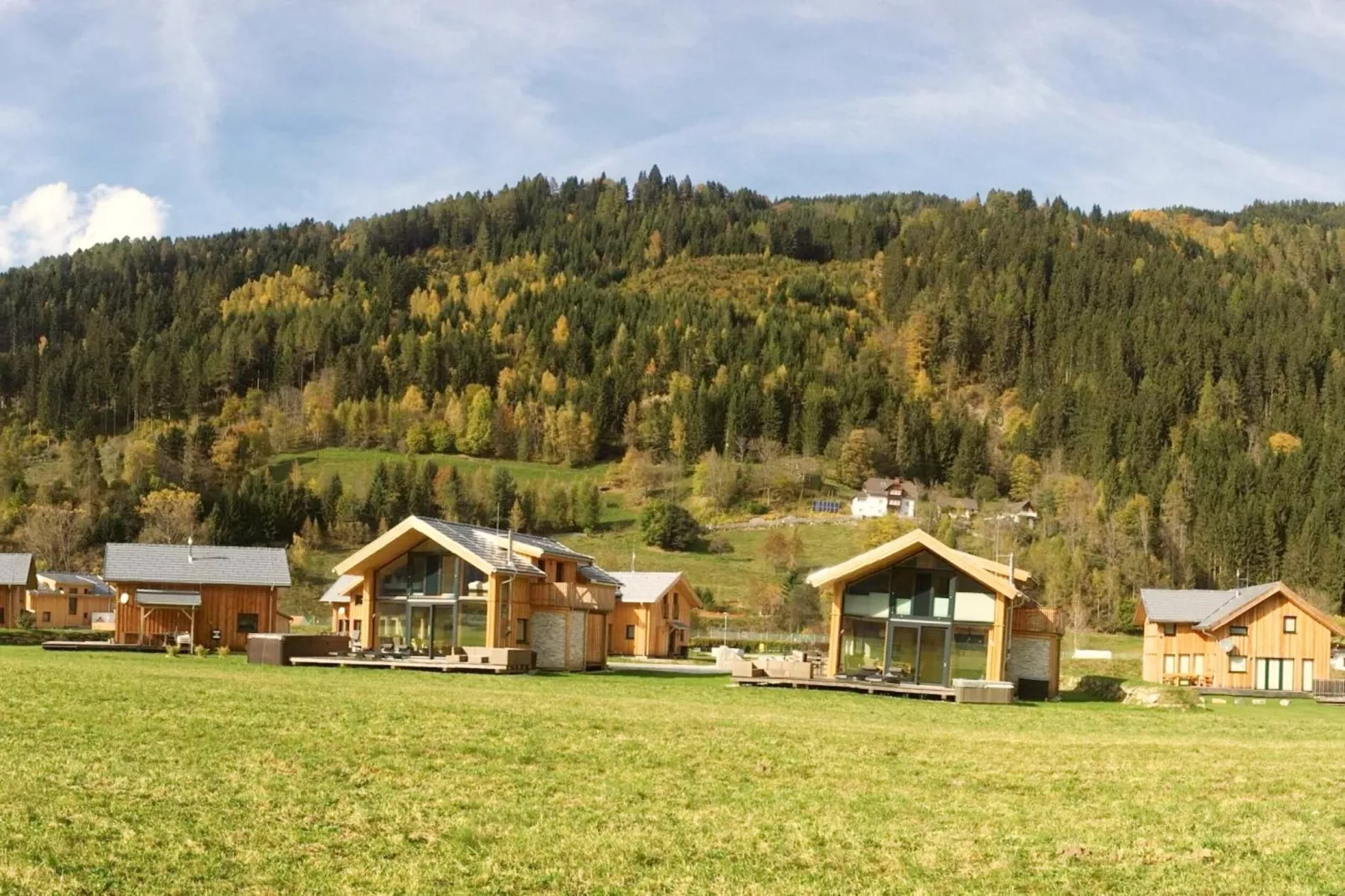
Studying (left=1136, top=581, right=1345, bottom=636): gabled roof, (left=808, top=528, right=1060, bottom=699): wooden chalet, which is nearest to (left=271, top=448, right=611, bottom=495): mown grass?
(left=1136, top=581, right=1345, bottom=636): gabled roof

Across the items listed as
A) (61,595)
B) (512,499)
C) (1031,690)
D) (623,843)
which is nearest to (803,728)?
(623,843)

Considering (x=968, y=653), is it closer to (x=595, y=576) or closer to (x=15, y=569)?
(x=595, y=576)

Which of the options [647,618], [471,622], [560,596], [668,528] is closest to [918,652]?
[560,596]

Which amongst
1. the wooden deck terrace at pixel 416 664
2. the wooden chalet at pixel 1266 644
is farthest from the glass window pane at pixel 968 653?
the wooden chalet at pixel 1266 644

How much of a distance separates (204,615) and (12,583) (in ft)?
83.8

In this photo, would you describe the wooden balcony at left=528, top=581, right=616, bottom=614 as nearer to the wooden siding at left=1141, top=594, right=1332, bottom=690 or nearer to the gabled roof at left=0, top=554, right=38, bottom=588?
the wooden siding at left=1141, top=594, right=1332, bottom=690

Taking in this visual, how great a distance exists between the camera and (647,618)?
2653 inches

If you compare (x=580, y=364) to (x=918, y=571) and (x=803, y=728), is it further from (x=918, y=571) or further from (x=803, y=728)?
(x=803, y=728)

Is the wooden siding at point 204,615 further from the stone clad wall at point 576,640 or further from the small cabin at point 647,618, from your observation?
the small cabin at point 647,618

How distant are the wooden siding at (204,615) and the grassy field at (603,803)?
28.0 m

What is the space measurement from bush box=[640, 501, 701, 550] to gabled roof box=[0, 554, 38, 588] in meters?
61.3

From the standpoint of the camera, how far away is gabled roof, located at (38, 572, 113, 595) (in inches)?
3644

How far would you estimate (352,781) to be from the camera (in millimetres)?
14797

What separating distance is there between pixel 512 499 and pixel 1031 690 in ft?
328
